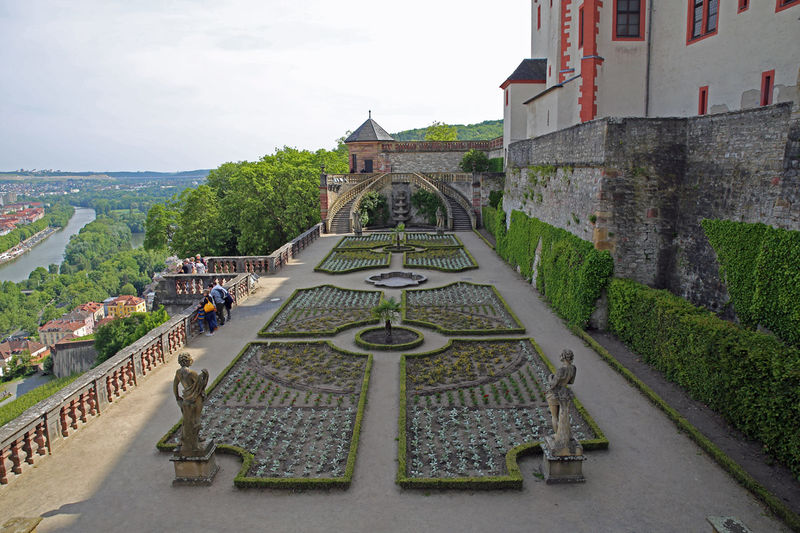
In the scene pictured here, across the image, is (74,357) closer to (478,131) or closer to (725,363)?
(725,363)

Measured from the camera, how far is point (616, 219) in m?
16.7

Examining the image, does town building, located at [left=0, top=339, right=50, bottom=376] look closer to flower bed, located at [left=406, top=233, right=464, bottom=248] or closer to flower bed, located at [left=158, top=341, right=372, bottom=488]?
flower bed, located at [left=406, top=233, right=464, bottom=248]

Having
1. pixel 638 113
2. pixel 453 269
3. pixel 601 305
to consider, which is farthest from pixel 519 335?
pixel 638 113

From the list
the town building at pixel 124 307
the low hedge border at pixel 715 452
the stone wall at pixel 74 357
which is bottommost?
the town building at pixel 124 307

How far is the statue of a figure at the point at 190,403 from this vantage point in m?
9.30

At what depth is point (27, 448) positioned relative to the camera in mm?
9867

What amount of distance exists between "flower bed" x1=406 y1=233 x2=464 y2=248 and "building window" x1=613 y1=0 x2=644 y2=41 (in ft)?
47.7

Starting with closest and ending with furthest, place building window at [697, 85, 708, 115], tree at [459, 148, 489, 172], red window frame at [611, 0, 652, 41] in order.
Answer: building window at [697, 85, 708, 115] → red window frame at [611, 0, 652, 41] → tree at [459, 148, 489, 172]

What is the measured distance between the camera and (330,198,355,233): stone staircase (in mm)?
43406

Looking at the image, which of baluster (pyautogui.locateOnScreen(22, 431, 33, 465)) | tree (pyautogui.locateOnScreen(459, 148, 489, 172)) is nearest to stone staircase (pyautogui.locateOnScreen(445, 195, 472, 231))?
tree (pyautogui.locateOnScreen(459, 148, 489, 172))

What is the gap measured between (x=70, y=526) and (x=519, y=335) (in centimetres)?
1290

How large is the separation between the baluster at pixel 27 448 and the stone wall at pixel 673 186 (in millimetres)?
15352

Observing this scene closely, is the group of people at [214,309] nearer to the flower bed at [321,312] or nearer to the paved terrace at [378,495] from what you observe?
the flower bed at [321,312]

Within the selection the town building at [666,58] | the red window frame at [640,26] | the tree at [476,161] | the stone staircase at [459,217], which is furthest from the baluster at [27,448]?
the tree at [476,161]
